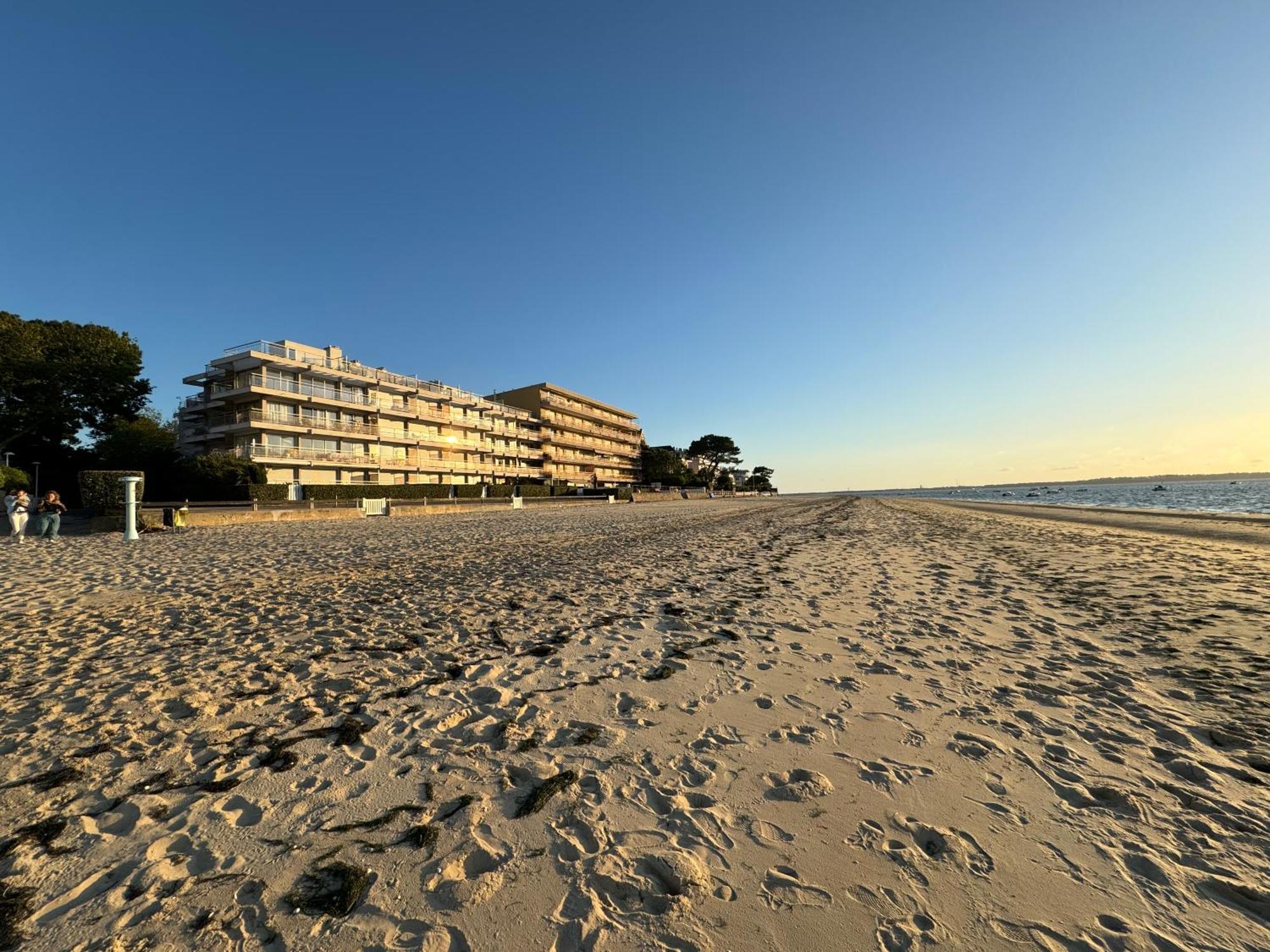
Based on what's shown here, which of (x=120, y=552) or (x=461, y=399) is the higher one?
(x=461, y=399)

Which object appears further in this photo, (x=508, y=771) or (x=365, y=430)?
(x=365, y=430)

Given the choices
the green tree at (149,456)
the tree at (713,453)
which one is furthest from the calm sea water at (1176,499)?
the green tree at (149,456)

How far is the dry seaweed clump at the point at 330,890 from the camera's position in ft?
7.15

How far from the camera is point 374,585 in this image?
349 inches

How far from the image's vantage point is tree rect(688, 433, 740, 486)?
11019cm

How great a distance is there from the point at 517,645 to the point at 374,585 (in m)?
4.58

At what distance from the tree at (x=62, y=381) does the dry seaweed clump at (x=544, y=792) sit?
5801 centimetres

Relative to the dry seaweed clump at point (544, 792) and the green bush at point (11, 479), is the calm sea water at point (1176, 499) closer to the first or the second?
the dry seaweed clump at point (544, 792)

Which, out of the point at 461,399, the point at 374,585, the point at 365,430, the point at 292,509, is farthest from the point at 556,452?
the point at 374,585

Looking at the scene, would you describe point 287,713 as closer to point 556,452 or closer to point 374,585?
point 374,585

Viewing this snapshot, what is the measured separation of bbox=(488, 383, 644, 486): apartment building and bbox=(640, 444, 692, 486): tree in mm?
1875

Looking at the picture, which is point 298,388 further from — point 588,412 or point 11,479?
point 588,412

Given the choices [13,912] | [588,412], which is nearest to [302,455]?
[13,912]

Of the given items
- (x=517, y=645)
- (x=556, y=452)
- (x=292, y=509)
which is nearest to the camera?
(x=517, y=645)
